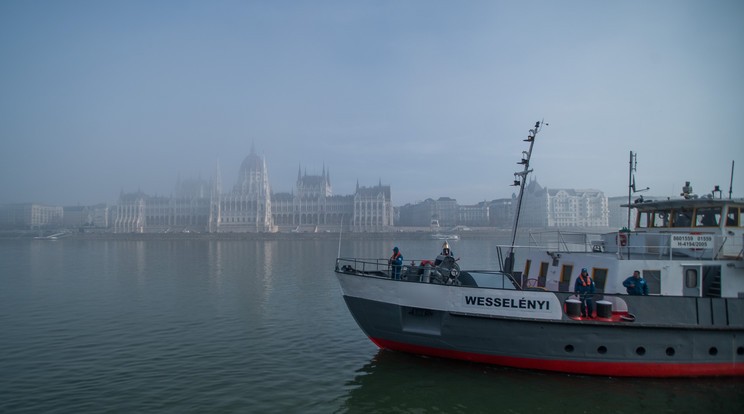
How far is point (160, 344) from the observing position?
516 inches

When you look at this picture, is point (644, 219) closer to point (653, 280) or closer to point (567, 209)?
point (653, 280)

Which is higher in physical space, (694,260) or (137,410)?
(694,260)

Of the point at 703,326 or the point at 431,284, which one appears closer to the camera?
the point at 703,326

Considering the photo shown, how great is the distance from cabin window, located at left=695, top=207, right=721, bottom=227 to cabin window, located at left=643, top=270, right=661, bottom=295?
189 cm

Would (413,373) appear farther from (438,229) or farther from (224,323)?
(438,229)

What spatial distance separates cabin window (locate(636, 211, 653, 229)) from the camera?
39.7ft

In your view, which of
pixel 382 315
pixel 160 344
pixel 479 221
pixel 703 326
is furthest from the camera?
pixel 479 221

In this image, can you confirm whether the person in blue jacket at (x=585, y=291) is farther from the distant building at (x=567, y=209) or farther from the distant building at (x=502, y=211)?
the distant building at (x=502, y=211)

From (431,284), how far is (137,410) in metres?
6.13

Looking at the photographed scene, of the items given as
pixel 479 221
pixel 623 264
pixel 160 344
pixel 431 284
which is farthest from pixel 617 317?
pixel 479 221

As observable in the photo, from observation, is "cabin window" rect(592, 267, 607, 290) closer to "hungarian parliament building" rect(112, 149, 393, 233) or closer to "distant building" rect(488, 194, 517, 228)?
"hungarian parliament building" rect(112, 149, 393, 233)

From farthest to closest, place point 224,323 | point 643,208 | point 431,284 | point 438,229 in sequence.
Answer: point 438,229, point 224,323, point 643,208, point 431,284

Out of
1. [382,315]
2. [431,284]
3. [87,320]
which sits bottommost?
[87,320]

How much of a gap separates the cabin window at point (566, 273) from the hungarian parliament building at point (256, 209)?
123 metres
